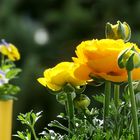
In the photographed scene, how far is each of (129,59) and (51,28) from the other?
193 cm

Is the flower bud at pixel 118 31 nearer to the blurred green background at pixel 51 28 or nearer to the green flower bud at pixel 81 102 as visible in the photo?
the green flower bud at pixel 81 102

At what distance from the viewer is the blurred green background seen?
2.37 m

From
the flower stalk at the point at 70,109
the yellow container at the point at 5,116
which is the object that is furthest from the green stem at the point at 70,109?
the yellow container at the point at 5,116

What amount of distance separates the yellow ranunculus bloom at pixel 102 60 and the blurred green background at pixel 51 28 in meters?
1.74

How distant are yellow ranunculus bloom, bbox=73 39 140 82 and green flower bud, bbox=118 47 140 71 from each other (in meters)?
0.02

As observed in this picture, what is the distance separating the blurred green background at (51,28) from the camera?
2365 millimetres

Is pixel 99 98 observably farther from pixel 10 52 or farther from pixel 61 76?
pixel 10 52

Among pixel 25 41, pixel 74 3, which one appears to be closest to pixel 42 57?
pixel 25 41

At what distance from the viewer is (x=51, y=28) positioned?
8.13ft

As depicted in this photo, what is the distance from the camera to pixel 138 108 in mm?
628

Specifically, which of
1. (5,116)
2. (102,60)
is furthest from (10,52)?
(102,60)

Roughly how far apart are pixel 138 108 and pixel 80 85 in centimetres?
6

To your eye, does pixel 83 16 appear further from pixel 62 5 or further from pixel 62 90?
pixel 62 90

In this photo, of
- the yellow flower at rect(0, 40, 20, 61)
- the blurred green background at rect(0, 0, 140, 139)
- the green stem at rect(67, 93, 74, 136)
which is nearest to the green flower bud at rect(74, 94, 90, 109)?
the green stem at rect(67, 93, 74, 136)
